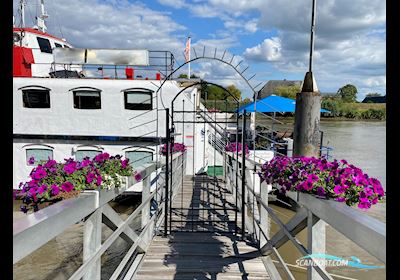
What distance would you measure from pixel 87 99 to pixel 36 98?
212cm

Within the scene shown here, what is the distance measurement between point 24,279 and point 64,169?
21.8 feet

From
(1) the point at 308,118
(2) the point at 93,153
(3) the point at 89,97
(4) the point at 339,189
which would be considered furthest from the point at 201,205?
(3) the point at 89,97

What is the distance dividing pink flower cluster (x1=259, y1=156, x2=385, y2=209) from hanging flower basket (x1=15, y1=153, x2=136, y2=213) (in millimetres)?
1476

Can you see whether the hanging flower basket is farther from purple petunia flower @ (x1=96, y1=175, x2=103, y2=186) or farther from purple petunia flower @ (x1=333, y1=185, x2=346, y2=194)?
purple petunia flower @ (x1=333, y1=185, x2=346, y2=194)

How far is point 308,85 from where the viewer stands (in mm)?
3697

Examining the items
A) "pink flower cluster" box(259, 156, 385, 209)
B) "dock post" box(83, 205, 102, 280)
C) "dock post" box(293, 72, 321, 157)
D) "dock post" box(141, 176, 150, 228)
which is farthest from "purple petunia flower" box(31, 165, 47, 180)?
"dock post" box(293, 72, 321, 157)

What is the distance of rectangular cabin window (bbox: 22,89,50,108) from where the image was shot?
13805 mm

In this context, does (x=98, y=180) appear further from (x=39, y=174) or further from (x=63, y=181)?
(x=39, y=174)

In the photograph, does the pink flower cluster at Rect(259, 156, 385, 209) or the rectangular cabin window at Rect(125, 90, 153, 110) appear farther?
the rectangular cabin window at Rect(125, 90, 153, 110)

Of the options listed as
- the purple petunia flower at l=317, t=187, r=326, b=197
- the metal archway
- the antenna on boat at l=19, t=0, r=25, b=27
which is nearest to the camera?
the purple petunia flower at l=317, t=187, r=326, b=197

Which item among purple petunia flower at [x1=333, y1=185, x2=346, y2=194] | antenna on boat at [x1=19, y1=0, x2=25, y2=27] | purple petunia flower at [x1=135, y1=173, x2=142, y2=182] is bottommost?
purple petunia flower at [x1=135, y1=173, x2=142, y2=182]

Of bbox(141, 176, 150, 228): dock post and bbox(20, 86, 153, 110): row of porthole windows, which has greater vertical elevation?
bbox(20, 86, 153, 110): row of porthole windows

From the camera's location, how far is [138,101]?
13844 millimetres

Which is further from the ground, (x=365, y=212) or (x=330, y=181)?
(x=330, y=181)
